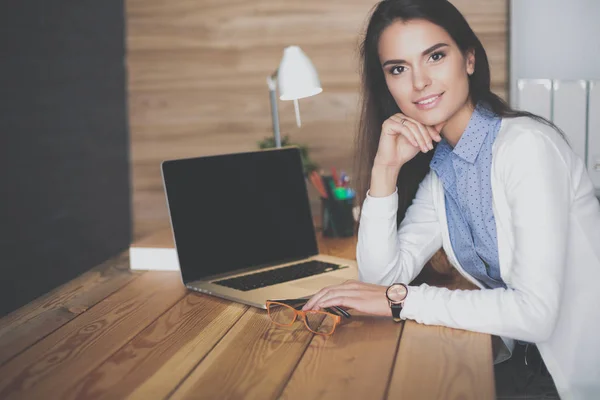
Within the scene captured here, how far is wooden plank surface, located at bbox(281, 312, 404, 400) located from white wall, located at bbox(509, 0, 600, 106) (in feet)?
4.55

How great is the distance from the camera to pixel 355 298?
3.75 feet

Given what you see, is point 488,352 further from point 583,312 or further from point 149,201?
point 149,201

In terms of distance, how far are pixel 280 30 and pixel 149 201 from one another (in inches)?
31.5

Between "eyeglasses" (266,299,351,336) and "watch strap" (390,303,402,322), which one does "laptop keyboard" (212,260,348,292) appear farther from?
"watch strap" (390,303,402,322)

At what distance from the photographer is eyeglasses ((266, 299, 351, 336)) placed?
3.58ft

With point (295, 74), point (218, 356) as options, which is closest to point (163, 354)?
point (218, 356)

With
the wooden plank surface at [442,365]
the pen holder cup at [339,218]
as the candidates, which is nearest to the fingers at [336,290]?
the wooden plank surface at [442,365]

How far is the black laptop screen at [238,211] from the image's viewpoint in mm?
1454

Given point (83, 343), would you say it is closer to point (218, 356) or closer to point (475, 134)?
point (218, 356)

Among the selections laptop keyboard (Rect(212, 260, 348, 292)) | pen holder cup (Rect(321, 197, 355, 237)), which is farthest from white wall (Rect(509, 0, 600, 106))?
laptop keyboard (Rect(212, 260, 348, 292))

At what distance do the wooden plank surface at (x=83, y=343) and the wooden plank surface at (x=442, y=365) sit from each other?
0.44 metres

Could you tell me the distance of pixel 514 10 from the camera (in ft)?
7.19

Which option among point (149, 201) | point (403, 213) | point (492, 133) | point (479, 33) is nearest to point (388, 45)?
point (492, 133)

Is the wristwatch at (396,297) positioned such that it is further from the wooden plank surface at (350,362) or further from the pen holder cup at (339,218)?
the pen holder cup at (339,218)
